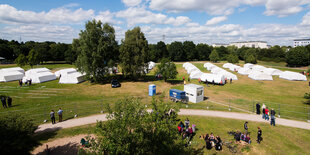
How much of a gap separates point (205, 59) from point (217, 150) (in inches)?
3733

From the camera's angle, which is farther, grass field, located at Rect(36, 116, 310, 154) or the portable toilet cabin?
the portable toilet cabin

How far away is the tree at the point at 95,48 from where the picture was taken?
3145 centimetres

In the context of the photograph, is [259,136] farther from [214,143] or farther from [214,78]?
[214,78]

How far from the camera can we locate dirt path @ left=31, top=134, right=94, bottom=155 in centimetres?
1110

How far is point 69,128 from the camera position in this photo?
565 inches

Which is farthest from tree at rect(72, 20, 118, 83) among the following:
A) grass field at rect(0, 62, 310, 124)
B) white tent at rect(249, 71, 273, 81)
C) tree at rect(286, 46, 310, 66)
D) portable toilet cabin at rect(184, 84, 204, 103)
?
tree at rect(286, 46, 310, 66)

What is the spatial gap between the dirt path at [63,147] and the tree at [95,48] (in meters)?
20.7

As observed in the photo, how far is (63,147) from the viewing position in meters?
11.7

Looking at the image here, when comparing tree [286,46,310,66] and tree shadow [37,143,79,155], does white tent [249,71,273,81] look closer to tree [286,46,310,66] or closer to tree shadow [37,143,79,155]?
tree [286,46,310,66]

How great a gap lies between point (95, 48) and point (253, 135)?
95.2 feet

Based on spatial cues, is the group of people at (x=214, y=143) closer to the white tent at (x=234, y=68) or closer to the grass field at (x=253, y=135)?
the grass field at (x=253, y=135)

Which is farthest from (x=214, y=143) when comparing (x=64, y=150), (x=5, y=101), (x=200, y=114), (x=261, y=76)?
(x=261, y=76)

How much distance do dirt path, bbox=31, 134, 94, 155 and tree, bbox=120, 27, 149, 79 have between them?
22288mm

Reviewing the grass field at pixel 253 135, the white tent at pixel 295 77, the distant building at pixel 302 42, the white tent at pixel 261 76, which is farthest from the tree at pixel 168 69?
the distant building at pixel 302 42
